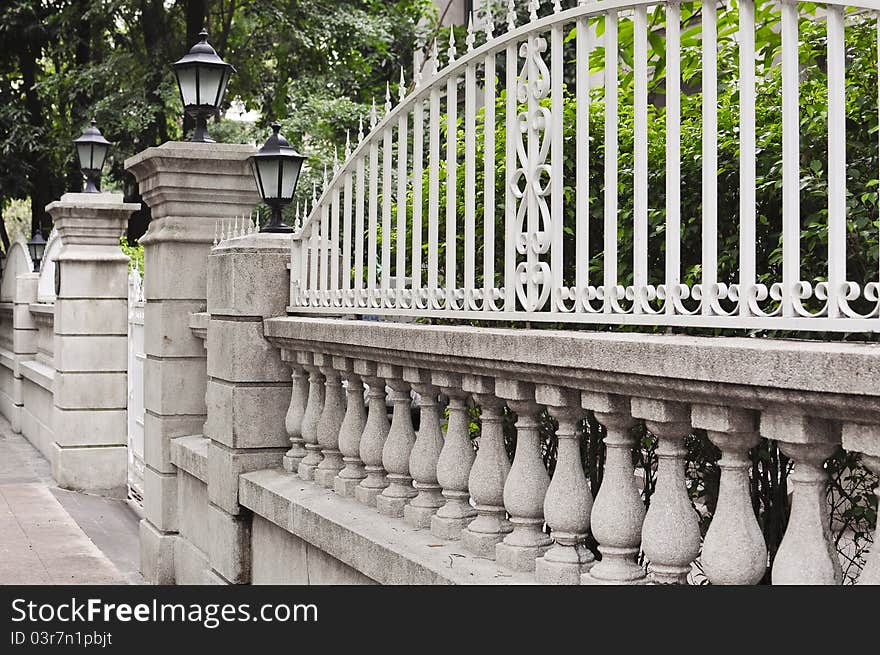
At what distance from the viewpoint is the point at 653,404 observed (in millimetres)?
2809

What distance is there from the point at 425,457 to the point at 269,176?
7.75 ft

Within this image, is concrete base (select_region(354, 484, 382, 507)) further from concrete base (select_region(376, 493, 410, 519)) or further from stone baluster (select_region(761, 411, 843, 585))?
stone baluster (select_region(761, 411, 843, 585))

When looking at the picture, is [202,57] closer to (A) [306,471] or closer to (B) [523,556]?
(A) [306,471]

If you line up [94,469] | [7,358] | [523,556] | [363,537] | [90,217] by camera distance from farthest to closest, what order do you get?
[7,358]
[94,469]
[90,217]
[363,537]
[523,556]

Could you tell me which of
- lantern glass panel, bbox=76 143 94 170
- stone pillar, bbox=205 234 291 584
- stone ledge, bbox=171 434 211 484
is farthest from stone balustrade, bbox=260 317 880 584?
lantern glass panel, bbox=76 143 94 170

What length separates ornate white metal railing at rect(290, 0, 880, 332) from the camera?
253 cm

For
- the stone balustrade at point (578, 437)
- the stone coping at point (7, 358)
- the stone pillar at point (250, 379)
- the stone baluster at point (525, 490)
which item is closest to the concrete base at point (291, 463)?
the stone pillar at point (250, 379)

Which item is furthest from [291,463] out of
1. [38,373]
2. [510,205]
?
[38,373]

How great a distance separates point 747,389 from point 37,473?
11161mm

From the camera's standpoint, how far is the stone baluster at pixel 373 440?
4.45 meters

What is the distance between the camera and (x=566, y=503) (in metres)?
3.25

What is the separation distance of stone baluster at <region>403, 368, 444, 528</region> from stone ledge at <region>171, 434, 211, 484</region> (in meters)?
2.17
